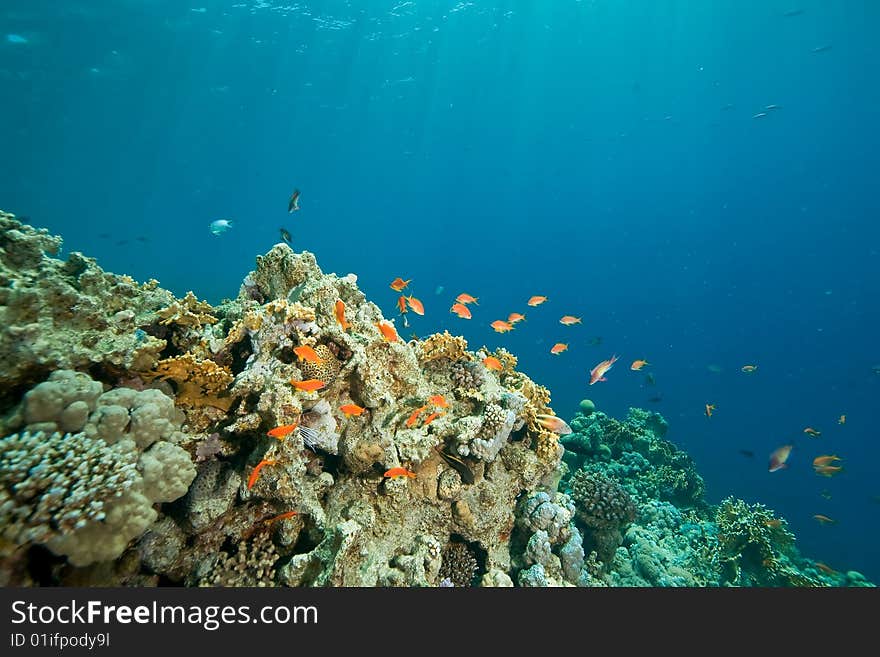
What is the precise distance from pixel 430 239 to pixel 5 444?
14607 cm

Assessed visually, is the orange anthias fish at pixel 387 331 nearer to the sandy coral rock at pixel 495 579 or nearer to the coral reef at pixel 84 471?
the coral reef at pixel 84 471

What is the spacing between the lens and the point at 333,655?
3.09 metres

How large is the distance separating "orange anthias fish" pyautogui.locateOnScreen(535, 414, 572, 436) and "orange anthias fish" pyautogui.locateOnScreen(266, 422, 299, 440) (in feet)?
13.0

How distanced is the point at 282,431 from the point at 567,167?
11664 cm

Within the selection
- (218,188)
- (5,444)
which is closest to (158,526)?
(5,444)

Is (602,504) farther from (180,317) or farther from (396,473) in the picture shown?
(180,317)

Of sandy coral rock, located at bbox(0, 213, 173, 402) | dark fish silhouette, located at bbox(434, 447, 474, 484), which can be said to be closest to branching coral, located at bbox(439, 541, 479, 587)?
dark fish silhouette, located at bbox(434, 447, 474, 484)

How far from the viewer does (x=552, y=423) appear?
6.31 m

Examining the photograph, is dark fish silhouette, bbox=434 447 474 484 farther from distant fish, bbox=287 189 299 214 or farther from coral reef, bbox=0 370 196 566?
distant fish, bbox=287 189 299 214

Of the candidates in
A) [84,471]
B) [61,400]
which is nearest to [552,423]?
[84,471]

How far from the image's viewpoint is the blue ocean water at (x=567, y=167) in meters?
40.7

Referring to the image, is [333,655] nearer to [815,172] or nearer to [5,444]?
[5,444]

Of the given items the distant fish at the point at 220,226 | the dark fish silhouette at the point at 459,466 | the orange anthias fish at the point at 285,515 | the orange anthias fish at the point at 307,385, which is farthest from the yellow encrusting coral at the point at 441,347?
the distant fish at the point at 220,226

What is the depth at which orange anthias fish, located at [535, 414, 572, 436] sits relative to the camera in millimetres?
6254
